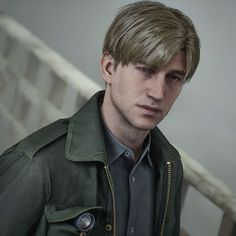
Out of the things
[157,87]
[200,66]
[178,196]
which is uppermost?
[157,87]

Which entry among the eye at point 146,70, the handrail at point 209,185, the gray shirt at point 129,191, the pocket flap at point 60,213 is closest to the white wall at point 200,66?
the handrail at point 209,185

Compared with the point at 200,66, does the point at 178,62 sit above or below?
above

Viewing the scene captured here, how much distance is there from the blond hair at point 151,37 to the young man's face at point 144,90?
0.02m

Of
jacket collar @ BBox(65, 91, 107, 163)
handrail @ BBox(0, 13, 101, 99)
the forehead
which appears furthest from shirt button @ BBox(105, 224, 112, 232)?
handrail @ BBox(0, 13, 101, 99)

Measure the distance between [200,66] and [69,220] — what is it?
2.64ft

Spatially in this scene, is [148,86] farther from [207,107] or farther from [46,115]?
[46,115]

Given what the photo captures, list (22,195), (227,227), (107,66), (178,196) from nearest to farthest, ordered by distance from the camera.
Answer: (22,195), (107,66), (178,196), (227,227)

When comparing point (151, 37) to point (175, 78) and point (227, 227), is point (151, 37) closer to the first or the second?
point (175, 78)

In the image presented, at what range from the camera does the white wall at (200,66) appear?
55.2 inches

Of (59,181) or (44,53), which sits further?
(44,53)

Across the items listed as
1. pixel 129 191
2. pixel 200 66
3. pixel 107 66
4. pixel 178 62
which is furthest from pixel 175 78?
pixel 200 66

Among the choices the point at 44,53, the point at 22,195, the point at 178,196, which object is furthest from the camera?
the point at 44,53

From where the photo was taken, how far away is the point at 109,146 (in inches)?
37.9

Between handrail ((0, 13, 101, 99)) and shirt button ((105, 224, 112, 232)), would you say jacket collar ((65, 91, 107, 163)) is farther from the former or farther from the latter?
handrail ((0, 13, 101, 99))
